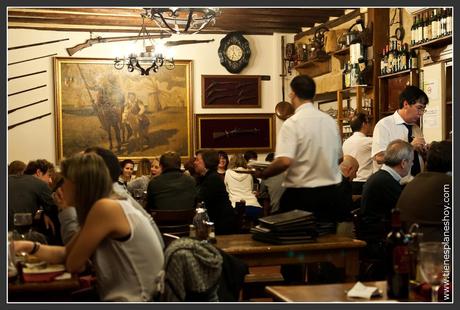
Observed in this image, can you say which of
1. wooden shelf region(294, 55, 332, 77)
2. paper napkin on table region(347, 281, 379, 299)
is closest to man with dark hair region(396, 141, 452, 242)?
paper napkin on table region(347, 281, 379, 299)

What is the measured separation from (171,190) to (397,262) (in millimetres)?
3153

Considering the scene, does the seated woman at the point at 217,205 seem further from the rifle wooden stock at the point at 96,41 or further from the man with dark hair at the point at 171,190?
the rifle wooden stock at the point at 96,41

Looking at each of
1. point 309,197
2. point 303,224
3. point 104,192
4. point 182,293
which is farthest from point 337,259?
point 104,192

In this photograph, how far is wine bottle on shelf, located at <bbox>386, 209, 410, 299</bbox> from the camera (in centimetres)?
221

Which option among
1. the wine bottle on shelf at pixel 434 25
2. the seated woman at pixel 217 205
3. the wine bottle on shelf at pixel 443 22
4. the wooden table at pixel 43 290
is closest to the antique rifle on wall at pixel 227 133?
the wine bottle on shelf at pixel 434 25

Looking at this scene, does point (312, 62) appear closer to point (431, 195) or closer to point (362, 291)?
point (431, 195)

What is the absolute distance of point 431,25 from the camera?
234 inches

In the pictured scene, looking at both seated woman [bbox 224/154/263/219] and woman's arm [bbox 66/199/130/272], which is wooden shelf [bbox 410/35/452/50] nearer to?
seated woman [bbox 224/154/263/219]

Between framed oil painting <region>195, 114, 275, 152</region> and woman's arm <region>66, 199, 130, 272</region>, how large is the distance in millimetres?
7948

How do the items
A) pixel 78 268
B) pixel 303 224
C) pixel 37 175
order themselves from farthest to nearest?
pixel 37 175, pixel 303 224, pixel 78 268

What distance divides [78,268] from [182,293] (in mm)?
401

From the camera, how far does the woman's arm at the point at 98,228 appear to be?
7.77ft

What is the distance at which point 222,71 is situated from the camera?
10469 millimetres

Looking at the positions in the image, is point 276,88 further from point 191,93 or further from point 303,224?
point 303,224
